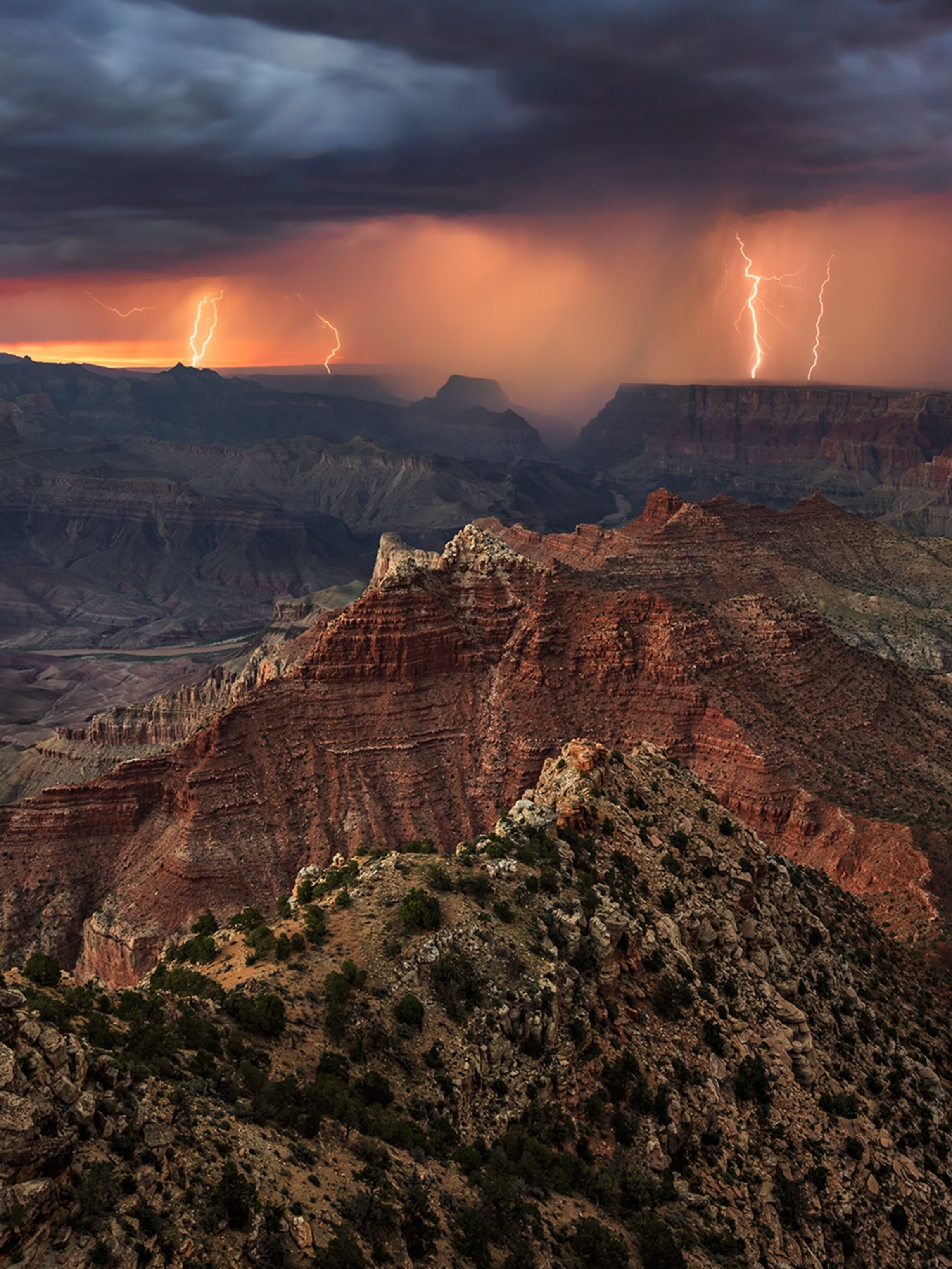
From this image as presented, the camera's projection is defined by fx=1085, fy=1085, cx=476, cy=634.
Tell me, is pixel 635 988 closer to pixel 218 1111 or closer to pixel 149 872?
pixel 218 1111

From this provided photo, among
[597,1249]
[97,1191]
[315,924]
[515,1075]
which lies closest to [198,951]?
[315,924]

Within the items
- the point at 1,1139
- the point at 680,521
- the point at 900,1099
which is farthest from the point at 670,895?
the point at 680,521

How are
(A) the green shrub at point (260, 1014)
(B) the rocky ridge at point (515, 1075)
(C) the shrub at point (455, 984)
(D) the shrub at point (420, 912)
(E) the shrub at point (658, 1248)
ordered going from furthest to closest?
(D) the shrub at point (420, 912)
(C) the shrub at point (455, 984)
(A) the green shrub at point (260, 1014)
(E) the shrub at point (658, 1248)
(B) the rocky ridge at point (515, 1075)

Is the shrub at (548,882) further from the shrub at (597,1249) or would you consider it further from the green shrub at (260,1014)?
the shrub at (597,1249)

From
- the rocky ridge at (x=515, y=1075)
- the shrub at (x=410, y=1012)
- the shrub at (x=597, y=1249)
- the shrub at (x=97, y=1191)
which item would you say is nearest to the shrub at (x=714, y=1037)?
the rocky ridge at (x=515, y=1075)

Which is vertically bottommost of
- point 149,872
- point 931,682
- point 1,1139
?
point 149,872

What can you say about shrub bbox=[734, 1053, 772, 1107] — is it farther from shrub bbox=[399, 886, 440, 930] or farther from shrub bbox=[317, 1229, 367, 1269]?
shrub bbox=[317, 1229, 367, 1269]

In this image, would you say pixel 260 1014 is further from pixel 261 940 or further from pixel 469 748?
pixel 469 748
